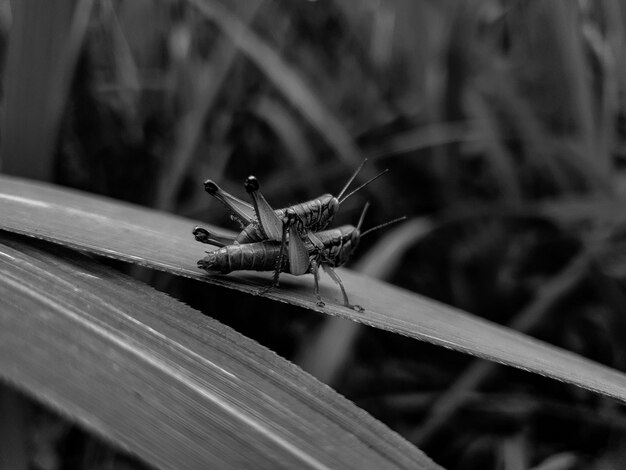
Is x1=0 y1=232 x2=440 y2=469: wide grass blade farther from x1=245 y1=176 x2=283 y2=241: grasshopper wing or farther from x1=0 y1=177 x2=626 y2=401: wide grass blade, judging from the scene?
x1=245 y1=176 x2=283 y2=241: grasshopper wing

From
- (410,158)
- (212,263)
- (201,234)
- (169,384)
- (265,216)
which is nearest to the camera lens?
(169,384)

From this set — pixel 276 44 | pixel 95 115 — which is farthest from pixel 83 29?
pixel 276 44

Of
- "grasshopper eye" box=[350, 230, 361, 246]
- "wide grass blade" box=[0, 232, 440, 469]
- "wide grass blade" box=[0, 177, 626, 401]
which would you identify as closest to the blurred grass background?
"grasshopper eye" box=[350, 230, 361, 246]

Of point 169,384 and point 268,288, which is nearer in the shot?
point 169,384

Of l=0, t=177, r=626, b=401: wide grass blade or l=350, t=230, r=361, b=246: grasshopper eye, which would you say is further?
l=350, t=230, r=361, b=246: grasshopper eye

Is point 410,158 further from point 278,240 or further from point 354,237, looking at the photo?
point 278,240

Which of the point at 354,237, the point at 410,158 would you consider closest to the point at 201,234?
the point at 354,237
